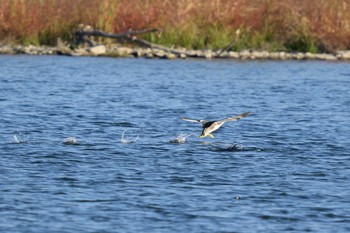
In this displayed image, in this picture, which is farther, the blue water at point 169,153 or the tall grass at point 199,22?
the tall grass at point 199,22

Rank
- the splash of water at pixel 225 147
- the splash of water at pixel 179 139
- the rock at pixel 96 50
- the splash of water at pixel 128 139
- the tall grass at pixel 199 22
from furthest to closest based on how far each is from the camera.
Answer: the tall grass at pixel 199 22
the rock at pixel 96 50
the splash of water at pixel 179 139
the splash of water at pixel 128 139
the splash of water at pixel 225 147

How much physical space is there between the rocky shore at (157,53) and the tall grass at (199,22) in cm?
53

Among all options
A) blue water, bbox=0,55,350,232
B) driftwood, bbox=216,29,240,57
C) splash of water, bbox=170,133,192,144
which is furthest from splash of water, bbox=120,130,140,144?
driftwood, bbox=216,29,240,57

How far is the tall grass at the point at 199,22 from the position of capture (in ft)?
92.7

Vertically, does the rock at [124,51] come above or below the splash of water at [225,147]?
below

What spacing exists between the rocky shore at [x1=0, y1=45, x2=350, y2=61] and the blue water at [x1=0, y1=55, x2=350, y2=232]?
3637mm

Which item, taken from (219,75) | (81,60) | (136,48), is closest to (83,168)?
(219,75)

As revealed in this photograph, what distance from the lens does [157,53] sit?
→ 27.5 meters

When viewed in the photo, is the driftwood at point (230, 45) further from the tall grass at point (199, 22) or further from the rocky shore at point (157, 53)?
the tall grass at point (199, 22)

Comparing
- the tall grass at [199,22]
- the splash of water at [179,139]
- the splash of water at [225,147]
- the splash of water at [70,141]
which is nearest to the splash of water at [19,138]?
the splash of water at [70,141]

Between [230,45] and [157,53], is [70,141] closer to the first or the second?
[157,53]

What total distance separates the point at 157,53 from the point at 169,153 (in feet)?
48.7

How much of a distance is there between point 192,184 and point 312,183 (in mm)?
1227

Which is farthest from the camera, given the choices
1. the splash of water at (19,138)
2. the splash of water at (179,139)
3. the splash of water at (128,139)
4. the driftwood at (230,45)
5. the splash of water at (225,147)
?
the driftwood at (230,45)
